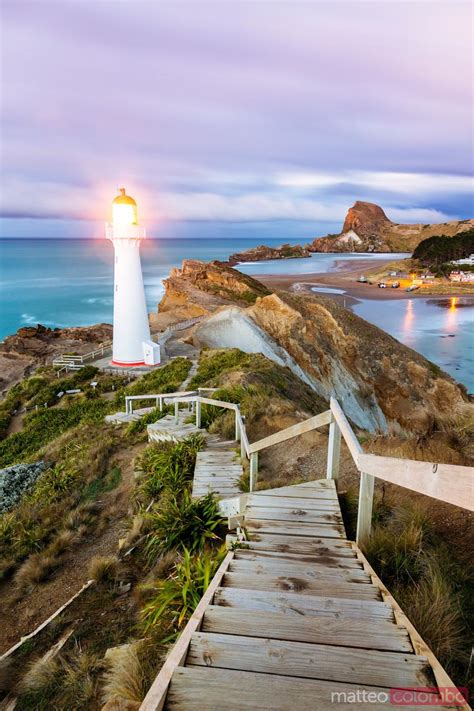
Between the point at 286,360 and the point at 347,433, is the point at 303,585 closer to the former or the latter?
the point at 347,433

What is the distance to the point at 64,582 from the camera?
579 cm

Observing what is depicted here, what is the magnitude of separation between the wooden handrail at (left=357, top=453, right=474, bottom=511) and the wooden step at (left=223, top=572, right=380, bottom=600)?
0.80 meters

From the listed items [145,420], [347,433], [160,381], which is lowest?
[160,381]

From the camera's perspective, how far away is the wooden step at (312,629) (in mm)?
2379

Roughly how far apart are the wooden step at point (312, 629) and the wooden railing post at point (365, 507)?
3.92 feet

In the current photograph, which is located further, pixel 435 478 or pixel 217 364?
pixel 217 364

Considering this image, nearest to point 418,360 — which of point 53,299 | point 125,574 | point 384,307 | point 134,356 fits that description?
point 134,356

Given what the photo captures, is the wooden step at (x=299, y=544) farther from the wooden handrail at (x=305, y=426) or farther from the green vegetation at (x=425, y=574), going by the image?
the wooden handrail at (x=305, y=426)

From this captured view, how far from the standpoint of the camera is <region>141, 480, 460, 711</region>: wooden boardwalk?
198cm

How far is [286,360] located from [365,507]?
62.1 ft

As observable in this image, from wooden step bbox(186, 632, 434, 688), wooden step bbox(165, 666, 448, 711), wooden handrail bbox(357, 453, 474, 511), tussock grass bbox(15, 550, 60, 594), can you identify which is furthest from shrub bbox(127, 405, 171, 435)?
wooden step bbox(165, 666, 448, 711)

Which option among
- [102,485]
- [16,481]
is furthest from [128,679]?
[16,481]

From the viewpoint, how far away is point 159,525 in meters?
5.52

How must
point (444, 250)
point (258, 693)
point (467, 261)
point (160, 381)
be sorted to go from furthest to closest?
point (444, 250), point (467, 261), point (160, 381), point (258, 693)
